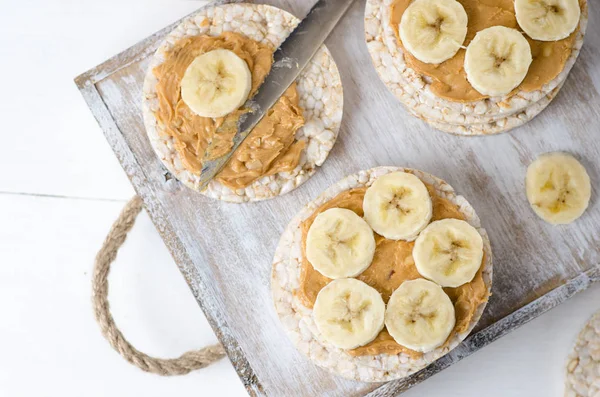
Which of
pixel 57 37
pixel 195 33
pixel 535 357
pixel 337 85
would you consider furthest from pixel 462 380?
pixel 57 37

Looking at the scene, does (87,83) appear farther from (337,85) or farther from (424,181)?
(424,181)

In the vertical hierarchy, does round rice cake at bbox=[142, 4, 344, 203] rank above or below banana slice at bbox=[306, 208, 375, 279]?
above

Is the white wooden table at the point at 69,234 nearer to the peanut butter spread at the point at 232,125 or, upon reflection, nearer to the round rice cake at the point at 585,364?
the peanut butter spread at the point at 232,125

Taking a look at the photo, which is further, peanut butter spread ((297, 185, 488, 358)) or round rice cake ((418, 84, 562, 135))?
round rice cake ((418, 84, 562, 135))

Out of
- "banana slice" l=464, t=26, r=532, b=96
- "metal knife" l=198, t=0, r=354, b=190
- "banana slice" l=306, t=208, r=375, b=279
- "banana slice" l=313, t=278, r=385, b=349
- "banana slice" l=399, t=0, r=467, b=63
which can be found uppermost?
"metal knife" l=198, t=0, r=354, b=190

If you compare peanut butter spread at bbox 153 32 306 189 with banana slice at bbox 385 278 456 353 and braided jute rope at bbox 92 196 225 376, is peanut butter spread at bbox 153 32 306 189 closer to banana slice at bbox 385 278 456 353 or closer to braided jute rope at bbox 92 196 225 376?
braided jute rope at bbox 92 196 225 376

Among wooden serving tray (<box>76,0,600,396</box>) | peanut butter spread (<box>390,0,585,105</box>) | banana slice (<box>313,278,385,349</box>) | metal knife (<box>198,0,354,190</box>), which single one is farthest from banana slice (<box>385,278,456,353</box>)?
metal knife (<box>198,0,354,190</box>)

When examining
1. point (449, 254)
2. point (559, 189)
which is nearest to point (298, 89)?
point (449, 254)
